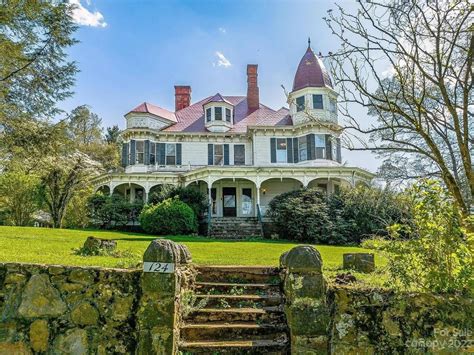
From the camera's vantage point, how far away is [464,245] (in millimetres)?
4371

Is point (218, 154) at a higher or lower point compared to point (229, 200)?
higher

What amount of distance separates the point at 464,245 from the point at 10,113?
51.8 feet

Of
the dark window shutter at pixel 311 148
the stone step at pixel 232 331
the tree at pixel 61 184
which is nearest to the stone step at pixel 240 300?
the stone step at pixel 232 331

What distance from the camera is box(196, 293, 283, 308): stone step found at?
19.2 feet

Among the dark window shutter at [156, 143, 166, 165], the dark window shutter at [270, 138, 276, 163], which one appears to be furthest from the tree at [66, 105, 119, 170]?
the dark window shutter at [270, 138, 276, 163]

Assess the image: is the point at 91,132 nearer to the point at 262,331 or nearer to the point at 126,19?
the point at 126,19

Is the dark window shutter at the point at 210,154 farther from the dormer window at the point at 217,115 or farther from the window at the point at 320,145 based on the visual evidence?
the window at the point at 320,145

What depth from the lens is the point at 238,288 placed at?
20.6 ft

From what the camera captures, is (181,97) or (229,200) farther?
(181,97)

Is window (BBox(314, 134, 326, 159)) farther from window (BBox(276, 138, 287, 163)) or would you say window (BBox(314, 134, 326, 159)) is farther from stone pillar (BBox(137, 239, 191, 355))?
stone pillar (BBox(137, 239, 191, 355))

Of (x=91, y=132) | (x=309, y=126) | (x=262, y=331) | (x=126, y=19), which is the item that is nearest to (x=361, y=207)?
Result: (x=309, y=126)

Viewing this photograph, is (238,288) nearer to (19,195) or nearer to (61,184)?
(61,184)

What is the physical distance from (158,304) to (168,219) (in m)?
14.3

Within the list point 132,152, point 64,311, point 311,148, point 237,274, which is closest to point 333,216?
point 311,148
